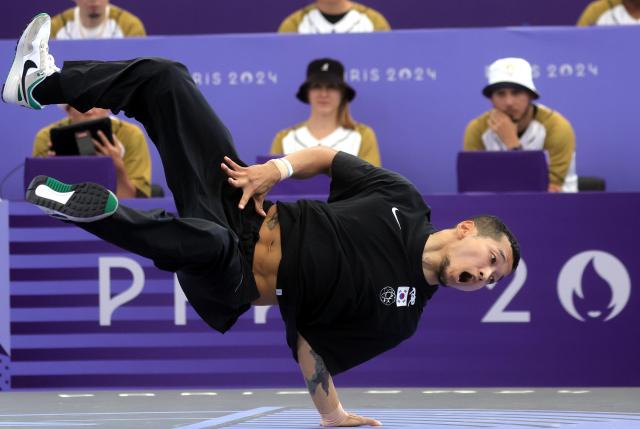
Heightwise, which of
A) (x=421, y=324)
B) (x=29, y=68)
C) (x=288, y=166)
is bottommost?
(x=421, y=324)

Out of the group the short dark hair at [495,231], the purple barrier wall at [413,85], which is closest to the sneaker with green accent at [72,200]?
the short dark hair at [495,231]

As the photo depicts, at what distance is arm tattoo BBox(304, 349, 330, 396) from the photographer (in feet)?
18.1

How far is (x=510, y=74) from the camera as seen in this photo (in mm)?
8719

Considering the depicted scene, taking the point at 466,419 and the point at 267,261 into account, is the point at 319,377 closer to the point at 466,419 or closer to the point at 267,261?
the point at 267,261

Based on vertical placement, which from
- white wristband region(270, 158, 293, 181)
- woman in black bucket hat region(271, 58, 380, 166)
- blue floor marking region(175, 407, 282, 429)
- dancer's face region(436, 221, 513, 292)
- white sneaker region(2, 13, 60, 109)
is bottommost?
blue floor marking region(175, 407, 282, 429)

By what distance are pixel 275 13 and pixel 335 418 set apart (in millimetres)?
7344

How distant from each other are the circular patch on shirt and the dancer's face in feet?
0.73

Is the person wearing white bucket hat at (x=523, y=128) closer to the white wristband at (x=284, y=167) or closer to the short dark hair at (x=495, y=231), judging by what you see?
the short dark hair at (x=495, y=231)

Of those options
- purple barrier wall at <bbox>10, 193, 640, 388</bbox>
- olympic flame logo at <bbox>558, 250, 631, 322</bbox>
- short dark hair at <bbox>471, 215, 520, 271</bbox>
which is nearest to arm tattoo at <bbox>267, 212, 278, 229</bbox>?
short dark hair at <bbox>471, 215, 520, 271</bbox>

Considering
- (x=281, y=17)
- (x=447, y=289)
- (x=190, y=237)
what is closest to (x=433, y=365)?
(x=447, y=289)

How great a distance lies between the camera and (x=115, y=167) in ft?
27.0

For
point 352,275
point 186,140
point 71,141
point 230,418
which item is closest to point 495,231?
point 352,275

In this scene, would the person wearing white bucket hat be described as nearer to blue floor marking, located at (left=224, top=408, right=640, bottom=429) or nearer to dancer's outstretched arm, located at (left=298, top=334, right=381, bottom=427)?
blue floor marking, located at (left=224, top=408, right=640, bottom=429)

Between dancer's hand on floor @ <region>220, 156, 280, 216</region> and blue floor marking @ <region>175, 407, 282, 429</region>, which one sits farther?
blue floor marking @ <region>175, 407, 282, 429</region>
